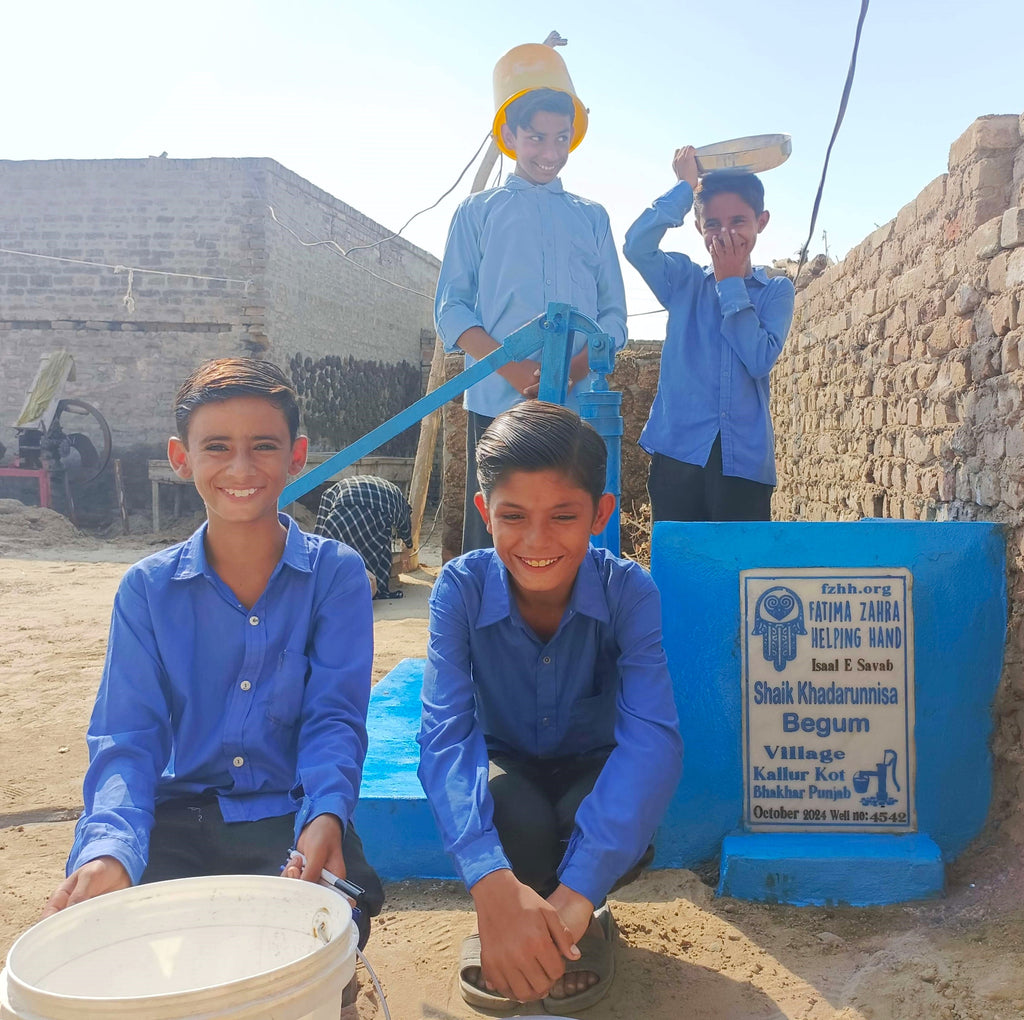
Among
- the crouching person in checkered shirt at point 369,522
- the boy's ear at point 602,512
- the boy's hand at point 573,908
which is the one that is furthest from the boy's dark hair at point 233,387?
the crouching person in checkered shirt at point 369,522

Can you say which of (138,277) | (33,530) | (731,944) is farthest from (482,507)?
(138,277)

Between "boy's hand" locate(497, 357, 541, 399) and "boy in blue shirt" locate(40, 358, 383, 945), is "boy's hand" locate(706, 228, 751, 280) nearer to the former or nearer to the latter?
"boy's hand" locate(497, 357, 541, 399)

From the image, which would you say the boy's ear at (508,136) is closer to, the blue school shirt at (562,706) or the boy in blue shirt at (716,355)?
the boy in blue shirt at (716,355)

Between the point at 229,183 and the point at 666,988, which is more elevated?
the point at 229,183

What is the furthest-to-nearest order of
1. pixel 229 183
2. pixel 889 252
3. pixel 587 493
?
pixel 229 183, pixel 889 252, pixel 587 493

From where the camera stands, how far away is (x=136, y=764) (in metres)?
1.50

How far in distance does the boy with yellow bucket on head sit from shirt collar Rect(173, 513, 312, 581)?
3.81 feet

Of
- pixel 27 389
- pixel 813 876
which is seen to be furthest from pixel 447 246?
pixel 27 389

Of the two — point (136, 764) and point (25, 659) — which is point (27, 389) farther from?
point (136, 764)

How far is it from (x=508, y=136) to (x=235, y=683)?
6.98 ft

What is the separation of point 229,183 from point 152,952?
11.2 metres

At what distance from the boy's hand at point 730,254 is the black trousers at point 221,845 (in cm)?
207

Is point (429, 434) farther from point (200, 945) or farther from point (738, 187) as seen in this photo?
point (200, 945)

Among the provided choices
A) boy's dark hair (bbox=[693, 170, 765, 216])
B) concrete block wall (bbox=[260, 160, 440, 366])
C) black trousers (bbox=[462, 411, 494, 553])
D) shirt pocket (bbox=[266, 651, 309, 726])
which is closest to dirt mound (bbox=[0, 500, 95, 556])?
concrete block wall (bbox=[260, 160, 440, 366])
